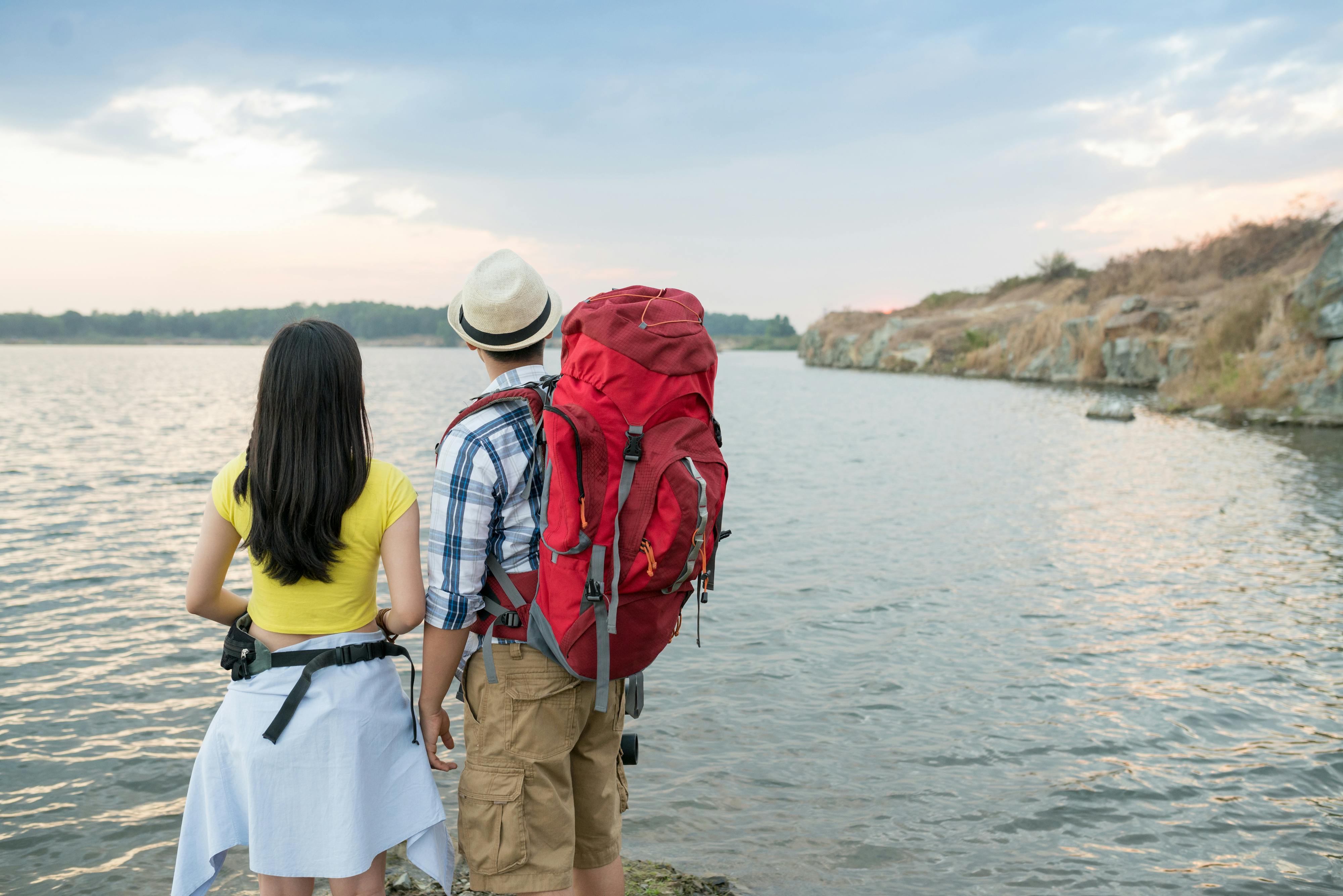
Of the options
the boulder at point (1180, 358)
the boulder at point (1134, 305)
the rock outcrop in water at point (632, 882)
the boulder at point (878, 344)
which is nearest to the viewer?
the rock outcrop in water at point (632, 882)

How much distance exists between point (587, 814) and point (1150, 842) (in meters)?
3.45

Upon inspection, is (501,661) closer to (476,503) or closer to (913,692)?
(476,503)

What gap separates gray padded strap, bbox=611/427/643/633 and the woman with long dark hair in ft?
1.87

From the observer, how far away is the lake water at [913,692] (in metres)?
4.53

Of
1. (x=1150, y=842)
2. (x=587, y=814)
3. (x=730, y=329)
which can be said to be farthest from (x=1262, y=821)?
(x=730, y=329)

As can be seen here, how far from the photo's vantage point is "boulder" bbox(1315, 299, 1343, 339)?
2250cm

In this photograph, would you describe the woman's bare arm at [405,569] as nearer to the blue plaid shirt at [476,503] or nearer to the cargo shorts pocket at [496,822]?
the blue plaid shirt at [476,503]

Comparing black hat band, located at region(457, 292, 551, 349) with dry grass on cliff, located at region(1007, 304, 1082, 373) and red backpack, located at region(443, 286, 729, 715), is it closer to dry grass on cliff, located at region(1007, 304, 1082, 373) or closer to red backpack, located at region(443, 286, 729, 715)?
red backpack, located at region(443, 286, 729, 715)

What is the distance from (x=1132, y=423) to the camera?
25188 millimetres

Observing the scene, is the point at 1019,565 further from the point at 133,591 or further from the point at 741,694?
the point at 133,591

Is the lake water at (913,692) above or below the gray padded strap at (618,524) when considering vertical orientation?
below

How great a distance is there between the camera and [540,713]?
98.5 inches

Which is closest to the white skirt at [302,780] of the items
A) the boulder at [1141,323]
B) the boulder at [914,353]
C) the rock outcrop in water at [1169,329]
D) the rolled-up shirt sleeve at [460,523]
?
the rolled-up shirt sleeve at [460,523]

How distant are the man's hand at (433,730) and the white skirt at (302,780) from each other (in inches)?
3.5
